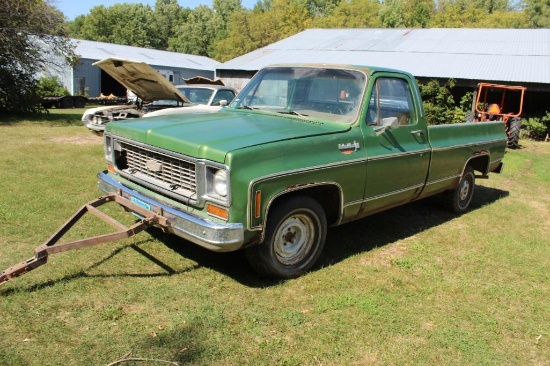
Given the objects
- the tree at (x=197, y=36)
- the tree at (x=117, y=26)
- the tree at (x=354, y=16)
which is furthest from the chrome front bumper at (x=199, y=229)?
the tree at (x=117, y=26)

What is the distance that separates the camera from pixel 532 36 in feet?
74.2

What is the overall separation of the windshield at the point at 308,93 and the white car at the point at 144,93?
15.2 feet

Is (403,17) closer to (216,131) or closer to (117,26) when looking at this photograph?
(117,26)

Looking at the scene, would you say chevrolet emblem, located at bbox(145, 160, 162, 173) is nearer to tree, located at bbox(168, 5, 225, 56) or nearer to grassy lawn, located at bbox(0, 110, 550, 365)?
grassy lawn, located at bbox(0, 110, 550, 365)

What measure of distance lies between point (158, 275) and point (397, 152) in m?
2.79

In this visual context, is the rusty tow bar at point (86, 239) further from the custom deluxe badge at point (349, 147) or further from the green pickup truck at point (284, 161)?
the custom deluxe badge at point (349, 147)

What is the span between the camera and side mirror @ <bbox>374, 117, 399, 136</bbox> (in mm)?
4797

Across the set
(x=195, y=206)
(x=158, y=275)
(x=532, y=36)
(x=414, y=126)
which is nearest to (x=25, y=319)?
(x=158, y=275)

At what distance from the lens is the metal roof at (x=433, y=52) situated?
19.0 m

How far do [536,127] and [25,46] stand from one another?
19.3m

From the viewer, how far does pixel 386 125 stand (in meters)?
4.80

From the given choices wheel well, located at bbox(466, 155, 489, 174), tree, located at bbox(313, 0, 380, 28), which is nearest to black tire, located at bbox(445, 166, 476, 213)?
wheel well, located at bbox(466, 155, 489, 174)

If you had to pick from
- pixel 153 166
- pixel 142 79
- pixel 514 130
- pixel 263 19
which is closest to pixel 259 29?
pixel 263 19

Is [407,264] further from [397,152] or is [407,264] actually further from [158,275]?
[158,275]
